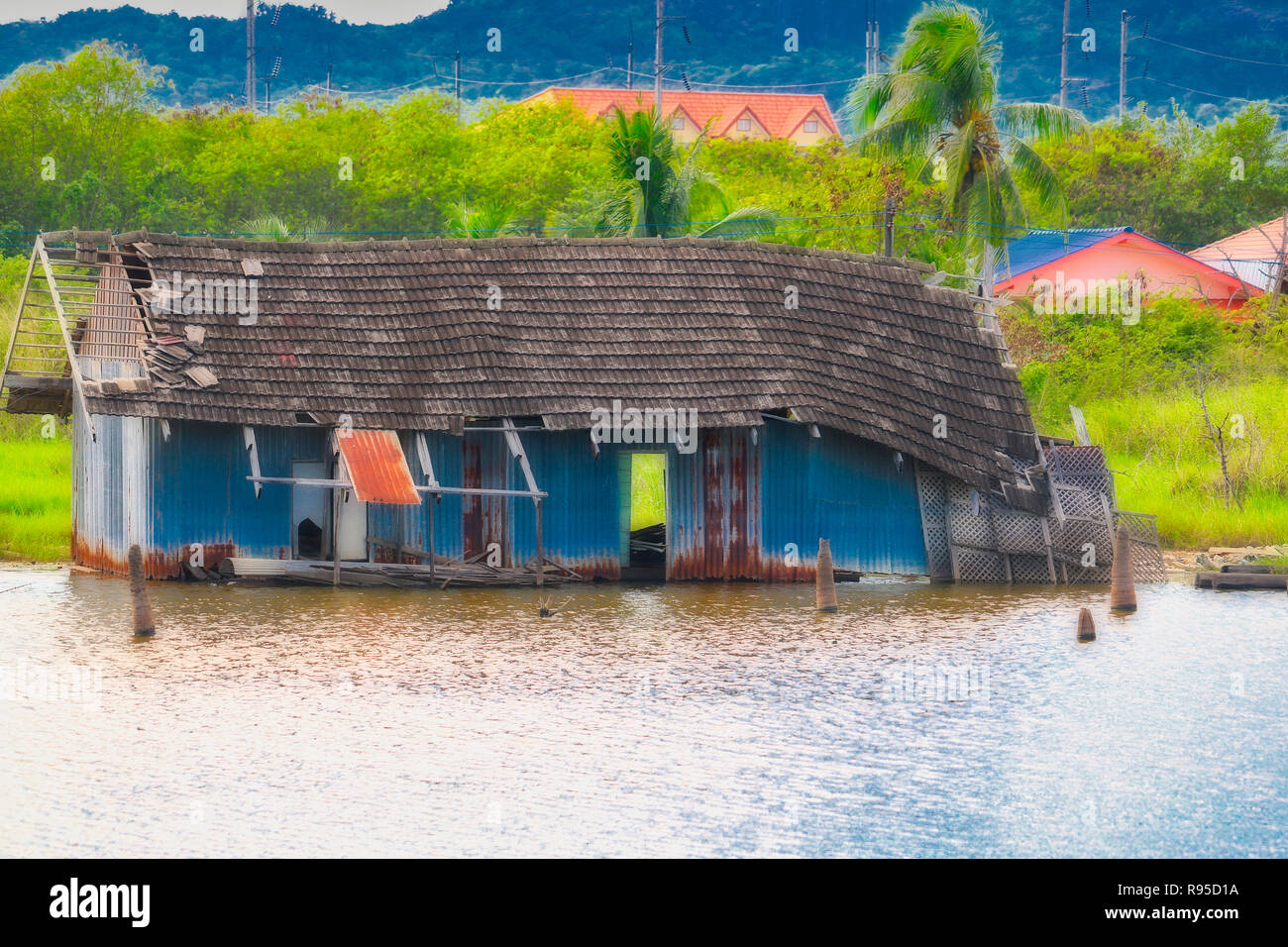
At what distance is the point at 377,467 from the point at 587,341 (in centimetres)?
411

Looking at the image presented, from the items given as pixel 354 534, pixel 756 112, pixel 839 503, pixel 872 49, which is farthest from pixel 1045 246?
pixel 756 112

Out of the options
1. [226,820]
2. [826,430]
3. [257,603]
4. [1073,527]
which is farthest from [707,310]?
[226,820]

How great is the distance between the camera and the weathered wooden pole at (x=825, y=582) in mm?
22766

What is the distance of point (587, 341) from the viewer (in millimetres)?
26078

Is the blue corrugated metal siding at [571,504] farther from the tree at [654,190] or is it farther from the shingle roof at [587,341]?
the tree at [654,190]

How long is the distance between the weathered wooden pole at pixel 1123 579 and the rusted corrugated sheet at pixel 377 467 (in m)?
10.0

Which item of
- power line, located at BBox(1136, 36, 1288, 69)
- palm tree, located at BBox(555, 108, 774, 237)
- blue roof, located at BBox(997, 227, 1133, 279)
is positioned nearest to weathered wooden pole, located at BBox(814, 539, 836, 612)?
palm tree, located at BBox(555, 108, 774, 237)

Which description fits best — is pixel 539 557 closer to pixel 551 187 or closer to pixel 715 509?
pixel 715 509

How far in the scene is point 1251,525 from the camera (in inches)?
1151

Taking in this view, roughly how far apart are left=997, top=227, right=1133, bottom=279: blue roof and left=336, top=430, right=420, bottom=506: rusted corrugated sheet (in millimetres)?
29333

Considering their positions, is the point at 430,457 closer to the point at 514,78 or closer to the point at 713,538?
the point at 713,538

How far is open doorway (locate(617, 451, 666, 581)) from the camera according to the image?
25953 millimetres

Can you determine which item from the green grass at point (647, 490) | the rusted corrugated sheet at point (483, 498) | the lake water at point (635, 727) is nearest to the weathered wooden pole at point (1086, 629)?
the lake water at point (635, 727)
